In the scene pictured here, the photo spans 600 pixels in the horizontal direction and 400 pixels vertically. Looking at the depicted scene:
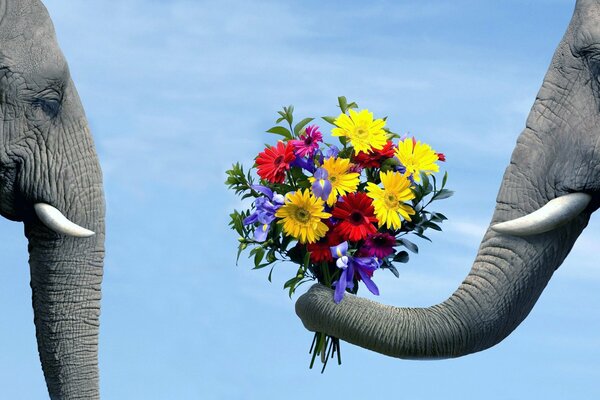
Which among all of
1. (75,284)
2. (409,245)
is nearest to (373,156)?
(409,245)

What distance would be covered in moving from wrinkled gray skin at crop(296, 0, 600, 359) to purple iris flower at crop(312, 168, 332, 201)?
492mm

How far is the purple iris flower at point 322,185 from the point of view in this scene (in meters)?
6.93

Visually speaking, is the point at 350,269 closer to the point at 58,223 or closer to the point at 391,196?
the point at 391,196

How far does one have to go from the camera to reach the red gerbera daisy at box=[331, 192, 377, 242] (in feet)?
22.8

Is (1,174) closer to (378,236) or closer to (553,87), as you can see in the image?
(378,236)

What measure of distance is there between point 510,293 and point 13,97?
2937 mm

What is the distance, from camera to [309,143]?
7121 mm

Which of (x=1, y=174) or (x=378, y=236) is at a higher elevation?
(x=1, y=174)

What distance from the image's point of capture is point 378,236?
705 centimetres

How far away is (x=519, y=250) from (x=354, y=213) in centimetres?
88

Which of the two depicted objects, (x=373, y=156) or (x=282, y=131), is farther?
(x=282, y=131)

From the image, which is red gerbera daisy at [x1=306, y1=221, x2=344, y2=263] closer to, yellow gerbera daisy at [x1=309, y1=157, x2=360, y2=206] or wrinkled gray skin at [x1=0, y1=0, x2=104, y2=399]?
yellow gerbera daisy at [x1=309, y1=157, x2=360, y2=206]

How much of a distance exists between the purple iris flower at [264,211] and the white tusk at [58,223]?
1314 millimetres

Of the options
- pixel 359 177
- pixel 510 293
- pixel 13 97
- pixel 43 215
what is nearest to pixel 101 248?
pixel 43 215
